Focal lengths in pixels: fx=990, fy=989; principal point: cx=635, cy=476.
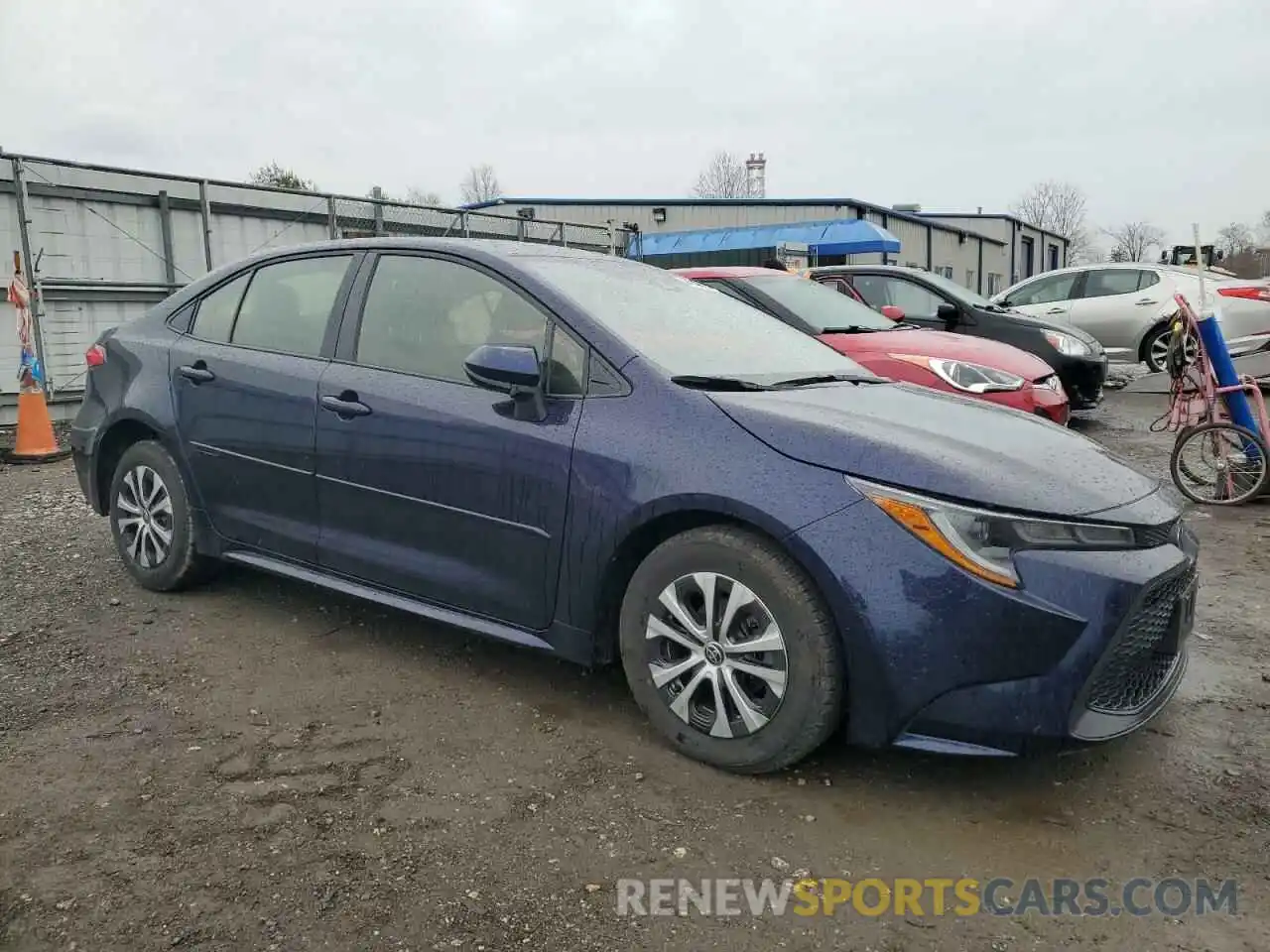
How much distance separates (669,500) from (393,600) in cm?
125

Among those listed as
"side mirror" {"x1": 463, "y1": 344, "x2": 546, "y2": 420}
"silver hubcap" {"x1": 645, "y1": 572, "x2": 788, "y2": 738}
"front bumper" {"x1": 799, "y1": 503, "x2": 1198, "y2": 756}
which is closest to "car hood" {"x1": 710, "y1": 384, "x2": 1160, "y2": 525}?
"front bumper" {"x1": 799, "y1": 503, "x2": 1198, "y2": 756}

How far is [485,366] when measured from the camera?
123 inches

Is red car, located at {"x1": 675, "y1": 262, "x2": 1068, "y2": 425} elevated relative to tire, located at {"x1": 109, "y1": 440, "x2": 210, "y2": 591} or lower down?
elevated

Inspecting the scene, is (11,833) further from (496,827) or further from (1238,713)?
(1238,713)

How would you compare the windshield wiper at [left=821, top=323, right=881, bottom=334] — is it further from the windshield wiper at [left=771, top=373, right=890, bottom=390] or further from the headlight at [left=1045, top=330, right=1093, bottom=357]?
the windshield wiper at [left=771, top=373, right=890, bottom=390]

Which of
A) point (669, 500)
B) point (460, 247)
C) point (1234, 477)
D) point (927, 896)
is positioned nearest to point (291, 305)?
point (460, 247)

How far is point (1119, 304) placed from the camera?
12938 mm

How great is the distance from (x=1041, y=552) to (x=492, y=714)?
1.80 meters

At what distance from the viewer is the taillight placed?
40.1 feet

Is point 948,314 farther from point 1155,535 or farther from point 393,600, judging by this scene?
point 393,600

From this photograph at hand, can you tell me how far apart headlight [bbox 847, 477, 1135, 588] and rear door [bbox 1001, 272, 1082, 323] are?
1139 cm

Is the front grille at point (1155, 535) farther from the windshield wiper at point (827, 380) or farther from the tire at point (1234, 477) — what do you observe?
the tire at point (1234, 477)

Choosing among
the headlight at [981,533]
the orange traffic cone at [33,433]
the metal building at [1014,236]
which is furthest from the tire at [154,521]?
the metal building at [1014,236]

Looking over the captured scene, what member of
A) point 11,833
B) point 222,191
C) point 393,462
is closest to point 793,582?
point 393,462
